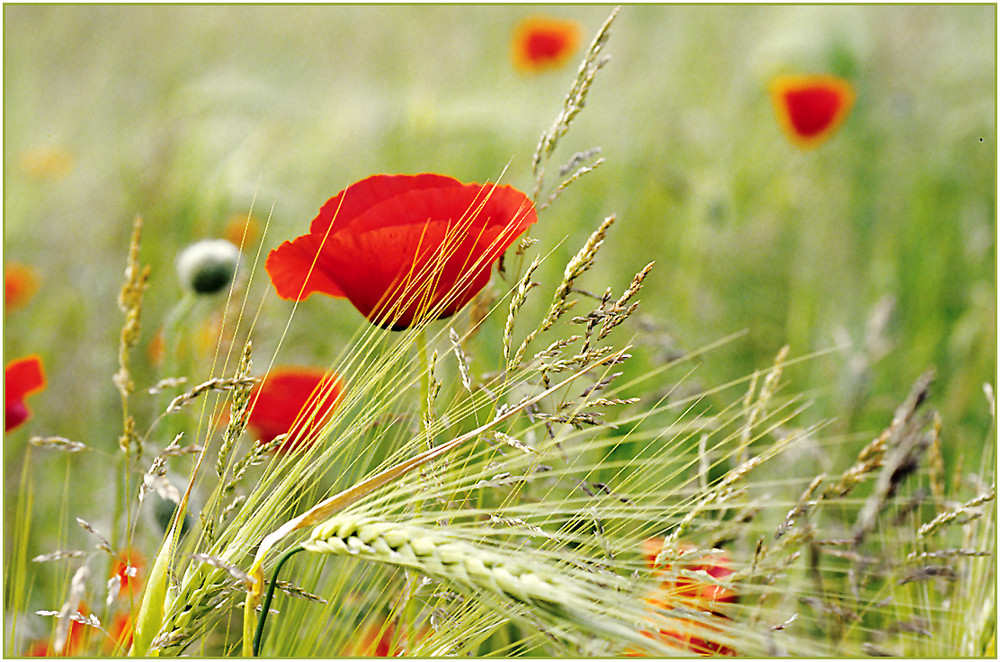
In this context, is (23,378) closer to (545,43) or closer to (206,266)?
(206,266)

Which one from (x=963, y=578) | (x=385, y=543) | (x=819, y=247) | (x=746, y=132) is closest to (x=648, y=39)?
(x=746, y=132)

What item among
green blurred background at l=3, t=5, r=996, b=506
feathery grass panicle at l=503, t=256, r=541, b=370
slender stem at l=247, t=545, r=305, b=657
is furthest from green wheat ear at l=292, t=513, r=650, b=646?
green blurred background at l=3, t=5, r=996, b=506

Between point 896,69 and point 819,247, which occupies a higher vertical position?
point 896,69

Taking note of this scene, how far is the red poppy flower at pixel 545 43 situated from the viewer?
210 centimetres

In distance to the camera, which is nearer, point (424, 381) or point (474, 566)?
point (474, 566)

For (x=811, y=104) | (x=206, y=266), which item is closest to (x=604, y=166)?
(x=811, y=104)

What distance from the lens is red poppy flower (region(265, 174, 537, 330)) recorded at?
0.54 meters

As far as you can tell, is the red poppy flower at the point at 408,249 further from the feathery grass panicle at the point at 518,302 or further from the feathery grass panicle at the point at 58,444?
the feathery grass panicle at the point at 58,444

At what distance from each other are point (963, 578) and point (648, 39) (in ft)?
7.37

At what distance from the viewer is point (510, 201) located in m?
0.57

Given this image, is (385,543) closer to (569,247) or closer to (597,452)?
(597,452)

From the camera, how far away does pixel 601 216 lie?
1792mm

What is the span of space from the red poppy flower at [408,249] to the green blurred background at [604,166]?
1.60 ft

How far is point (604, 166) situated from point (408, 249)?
1.52 m
